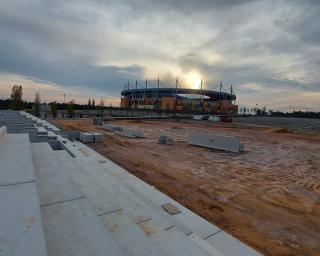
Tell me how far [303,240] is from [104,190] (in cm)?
460

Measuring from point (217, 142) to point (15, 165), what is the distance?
1406 cm

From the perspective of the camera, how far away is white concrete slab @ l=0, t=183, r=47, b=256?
181 cm

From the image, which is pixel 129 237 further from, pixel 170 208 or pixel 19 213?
pixel 170 208

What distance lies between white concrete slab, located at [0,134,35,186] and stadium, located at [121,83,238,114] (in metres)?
96.6

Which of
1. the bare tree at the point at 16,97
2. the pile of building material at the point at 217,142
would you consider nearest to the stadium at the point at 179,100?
the bare tree at the point at 16,97

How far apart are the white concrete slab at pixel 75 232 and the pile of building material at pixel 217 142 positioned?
13547 mm

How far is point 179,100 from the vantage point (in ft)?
365

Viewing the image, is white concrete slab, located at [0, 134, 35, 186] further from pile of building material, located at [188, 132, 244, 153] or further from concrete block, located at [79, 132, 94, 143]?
pile of building material, located at [188, 132, 244, 153]

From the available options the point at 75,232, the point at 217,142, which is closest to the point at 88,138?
the point at 217,142

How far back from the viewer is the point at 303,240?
4.86 metres

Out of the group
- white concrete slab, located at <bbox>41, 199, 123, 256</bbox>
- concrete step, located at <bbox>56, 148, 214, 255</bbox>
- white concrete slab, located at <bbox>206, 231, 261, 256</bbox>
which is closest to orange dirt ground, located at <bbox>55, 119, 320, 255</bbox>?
white concrete slab, located at <bbox>206, 231, 261, 256</bbox>

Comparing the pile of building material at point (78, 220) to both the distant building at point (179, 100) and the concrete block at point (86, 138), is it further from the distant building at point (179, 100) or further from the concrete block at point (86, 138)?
the distant building at point (179, 100)

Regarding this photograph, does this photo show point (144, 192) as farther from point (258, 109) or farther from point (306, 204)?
point (258, 109)

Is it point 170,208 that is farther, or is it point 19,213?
point 170,208
